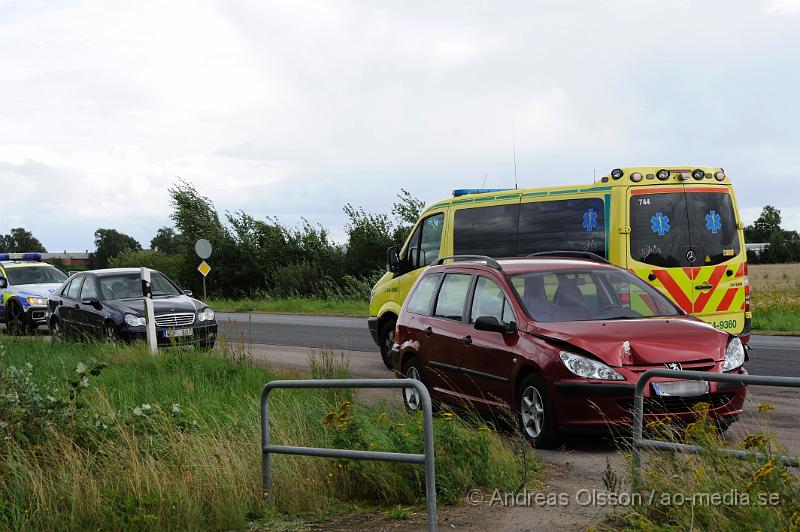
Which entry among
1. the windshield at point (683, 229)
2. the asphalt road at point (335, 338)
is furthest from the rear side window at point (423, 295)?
the windshield at point (683, 229)

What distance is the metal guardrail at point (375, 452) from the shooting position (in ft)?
19.0

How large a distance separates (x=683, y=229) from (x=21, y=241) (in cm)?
13766

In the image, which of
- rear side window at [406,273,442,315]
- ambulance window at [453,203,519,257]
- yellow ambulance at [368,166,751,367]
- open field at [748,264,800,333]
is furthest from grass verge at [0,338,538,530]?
open field at [748,264,800,333]

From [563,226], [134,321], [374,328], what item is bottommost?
[374,328]

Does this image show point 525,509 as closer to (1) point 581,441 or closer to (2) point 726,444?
(2) point 726,444

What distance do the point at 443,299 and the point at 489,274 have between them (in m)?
0.79

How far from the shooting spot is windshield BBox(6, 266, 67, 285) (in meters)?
26.7

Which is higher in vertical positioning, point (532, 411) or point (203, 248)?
point (203, 248)

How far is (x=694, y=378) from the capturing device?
544 cm

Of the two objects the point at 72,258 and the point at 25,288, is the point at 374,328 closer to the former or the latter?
the point at 25,288

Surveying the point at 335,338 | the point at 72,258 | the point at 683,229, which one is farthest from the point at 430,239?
the point at 72,258

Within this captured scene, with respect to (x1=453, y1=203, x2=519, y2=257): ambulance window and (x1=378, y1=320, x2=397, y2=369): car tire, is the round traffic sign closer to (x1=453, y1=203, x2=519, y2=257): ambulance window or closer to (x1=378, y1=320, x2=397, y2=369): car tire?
(x1=378, y1=320, x2=397, y2=369): car tire

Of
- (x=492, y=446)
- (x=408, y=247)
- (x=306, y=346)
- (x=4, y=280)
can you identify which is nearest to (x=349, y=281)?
(x=4, y=280)

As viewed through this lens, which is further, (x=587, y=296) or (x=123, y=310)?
(x=123, y=310)
